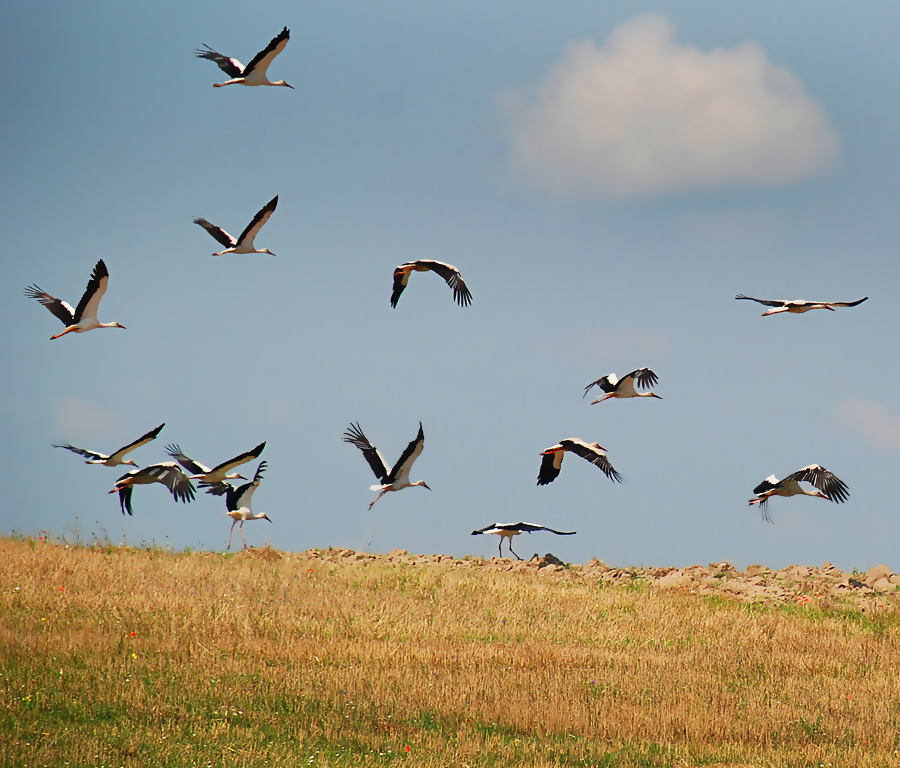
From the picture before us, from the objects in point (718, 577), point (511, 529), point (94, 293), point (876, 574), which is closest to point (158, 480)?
point (94, 293)

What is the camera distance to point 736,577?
73.2 ft

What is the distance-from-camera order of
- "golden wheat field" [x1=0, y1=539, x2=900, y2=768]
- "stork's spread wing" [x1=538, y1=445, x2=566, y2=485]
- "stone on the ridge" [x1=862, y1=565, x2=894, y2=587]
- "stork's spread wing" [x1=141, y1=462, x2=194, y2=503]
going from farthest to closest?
"stone on the ridge" [x1=862, y1=565, x2=894, y2=587], "stork's spread wing" [x1=538, y1=445, x2=566, y2=485], "stork's spread wing" [x1=141, y1=462, x2=194, y2=503], "golden wheat field" [x1=0, y1=539, x2=900, y2=768]

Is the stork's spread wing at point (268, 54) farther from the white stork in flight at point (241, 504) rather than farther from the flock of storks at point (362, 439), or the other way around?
the white stork in flight at point (241, 504)

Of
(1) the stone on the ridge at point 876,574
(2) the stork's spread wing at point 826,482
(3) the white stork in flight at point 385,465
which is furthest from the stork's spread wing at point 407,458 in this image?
(1) the stone on the ridge at point 876,574

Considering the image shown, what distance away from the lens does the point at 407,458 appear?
16828mm

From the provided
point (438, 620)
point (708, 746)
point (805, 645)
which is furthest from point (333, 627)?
point (805, 645)

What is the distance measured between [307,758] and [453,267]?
379 inches

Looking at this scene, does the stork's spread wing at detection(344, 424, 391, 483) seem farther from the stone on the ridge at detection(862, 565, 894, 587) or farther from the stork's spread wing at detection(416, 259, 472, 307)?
the stone on the ridge at detection(862, 565, 894, 587)

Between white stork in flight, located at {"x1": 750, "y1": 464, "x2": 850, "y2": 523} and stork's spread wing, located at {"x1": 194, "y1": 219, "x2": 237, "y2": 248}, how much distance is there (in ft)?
37.7

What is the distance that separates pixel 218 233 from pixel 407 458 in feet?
19.2

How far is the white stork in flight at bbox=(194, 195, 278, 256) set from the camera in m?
17.2

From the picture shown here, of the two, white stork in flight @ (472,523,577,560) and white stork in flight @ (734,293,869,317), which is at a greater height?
white stork in flight @ (734,293,869,317)

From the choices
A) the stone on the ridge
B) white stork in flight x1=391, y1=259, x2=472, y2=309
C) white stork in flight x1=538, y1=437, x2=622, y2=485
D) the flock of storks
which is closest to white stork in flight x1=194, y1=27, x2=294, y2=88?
the flock of storks

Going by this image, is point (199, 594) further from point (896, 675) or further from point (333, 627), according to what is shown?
point (896, 675)
